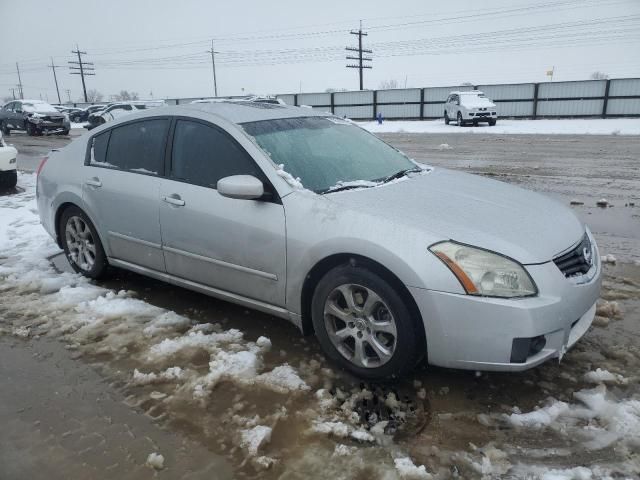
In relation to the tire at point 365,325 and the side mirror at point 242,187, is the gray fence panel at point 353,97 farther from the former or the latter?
the tire at point 365,325

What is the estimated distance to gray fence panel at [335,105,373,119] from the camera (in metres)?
35.8

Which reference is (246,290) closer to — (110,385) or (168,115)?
(110,385)

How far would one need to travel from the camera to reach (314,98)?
37.6 metres

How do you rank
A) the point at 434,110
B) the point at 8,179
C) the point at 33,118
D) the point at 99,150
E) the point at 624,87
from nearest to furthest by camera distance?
the point at 99,150, the point at 8,179, the point at 33,118, the point at 624,87, the point at 434,110

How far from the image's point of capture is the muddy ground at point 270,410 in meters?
2.44

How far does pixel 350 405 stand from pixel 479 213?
132 cm

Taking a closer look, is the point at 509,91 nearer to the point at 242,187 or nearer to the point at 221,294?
the point at 221,294

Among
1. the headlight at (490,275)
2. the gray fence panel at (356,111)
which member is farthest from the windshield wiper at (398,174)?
the gray fence panel at (356,111)

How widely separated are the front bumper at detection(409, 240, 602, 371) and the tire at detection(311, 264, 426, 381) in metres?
0.11

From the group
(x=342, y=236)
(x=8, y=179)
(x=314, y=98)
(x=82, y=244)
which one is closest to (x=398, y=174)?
(x=342, y=236)

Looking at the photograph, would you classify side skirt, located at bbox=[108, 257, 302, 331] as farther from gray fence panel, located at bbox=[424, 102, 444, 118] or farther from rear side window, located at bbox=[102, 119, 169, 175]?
gray fence panel, located at bbox=[424, 102, 444, 118]

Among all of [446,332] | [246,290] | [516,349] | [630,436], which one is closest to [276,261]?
[246,290]

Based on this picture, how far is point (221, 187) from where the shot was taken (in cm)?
329

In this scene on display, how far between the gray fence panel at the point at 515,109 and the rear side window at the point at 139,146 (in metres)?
29.4
